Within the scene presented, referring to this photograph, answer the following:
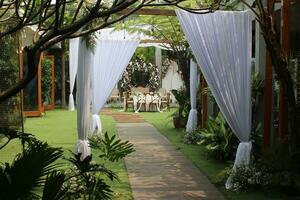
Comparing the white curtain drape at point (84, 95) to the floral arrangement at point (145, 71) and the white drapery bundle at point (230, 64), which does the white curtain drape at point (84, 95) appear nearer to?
the white drapery bundle at point (230, 64)

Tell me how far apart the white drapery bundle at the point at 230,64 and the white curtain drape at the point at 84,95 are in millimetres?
1940

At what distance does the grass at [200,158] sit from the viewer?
657 centimetres

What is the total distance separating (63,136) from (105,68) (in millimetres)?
2257

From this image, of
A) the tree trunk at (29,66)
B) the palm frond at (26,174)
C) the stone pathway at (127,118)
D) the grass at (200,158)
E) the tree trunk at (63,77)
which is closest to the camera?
the palm frond at (26,174)

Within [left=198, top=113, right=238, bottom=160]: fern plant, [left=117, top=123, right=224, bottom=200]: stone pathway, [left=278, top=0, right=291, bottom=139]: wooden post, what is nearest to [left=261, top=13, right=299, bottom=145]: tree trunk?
[left=278, top=0, right=291, bottom=139]: wooden post

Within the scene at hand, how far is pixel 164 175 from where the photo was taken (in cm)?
800

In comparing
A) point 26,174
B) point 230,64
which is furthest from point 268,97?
point 26,174

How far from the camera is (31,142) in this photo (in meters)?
3.51

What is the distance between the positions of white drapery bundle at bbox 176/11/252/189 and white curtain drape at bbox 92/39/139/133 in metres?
4.33

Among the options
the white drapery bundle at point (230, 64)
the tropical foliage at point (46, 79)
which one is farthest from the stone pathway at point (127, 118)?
the white drapery bundle at point (230, 64)

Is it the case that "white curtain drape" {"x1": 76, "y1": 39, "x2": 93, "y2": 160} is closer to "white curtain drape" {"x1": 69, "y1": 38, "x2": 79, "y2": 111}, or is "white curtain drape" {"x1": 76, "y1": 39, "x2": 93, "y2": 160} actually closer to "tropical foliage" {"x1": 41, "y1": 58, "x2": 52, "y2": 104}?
"white curtain drape" {"x1": 69, "y1": 38, "x2": 79, "y2": 111}

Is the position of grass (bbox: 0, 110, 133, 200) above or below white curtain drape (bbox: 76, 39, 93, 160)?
below

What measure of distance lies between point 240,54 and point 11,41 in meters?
6.68

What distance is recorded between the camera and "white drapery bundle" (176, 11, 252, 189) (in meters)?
7.23
